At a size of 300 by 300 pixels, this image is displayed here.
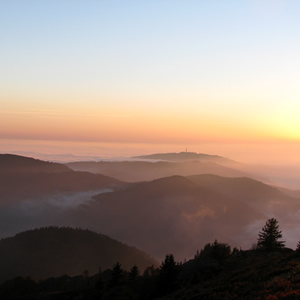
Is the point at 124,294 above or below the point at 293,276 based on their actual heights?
below

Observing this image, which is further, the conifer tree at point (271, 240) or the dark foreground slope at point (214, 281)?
the conifer tree at point (271, 240)

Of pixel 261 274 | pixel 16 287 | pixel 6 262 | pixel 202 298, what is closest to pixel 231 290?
pixel 202 298

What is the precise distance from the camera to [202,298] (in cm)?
2898

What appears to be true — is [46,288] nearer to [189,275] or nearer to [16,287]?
[16,287]

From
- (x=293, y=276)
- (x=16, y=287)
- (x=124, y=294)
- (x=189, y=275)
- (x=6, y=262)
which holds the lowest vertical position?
(x=6, y=262)

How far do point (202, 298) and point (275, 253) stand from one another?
109 ft

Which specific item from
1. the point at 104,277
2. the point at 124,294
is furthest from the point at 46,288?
the point at 124,294

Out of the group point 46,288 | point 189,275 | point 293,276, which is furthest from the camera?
point 46,288

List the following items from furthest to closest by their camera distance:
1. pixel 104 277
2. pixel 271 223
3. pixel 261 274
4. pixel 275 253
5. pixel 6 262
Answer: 1. pixel 6 262
2. pixel 104 277
3. pixel 271 223
4. pixel 275 253
5. pixel 261 274

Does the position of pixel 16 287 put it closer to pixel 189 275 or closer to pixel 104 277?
pixel 104 277

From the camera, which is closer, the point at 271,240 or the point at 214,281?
the point at 214,281

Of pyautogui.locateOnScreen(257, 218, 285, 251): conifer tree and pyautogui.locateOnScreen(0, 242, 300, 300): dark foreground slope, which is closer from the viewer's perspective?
pyautogui.locateOnScreen(0, 242, 300, 300): dark foreground slope

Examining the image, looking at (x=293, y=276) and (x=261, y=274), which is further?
(x=261, y=274)

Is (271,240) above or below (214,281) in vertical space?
below
